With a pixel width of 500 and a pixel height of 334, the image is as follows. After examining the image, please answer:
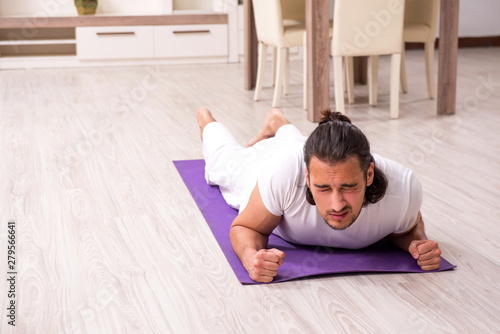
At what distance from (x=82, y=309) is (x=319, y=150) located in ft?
2.27

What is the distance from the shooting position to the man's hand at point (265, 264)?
1.73 m

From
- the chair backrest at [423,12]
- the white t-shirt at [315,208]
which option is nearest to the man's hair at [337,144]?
the white t-shirt at [315,208]

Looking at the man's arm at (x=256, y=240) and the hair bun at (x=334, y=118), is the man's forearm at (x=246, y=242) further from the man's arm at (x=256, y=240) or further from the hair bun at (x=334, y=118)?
the hair bun at (x=334, y=118)

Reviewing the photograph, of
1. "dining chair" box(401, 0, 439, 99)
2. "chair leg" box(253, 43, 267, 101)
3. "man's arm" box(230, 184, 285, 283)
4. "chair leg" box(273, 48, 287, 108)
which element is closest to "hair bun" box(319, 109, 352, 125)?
"man's arm" box(230, 184, 285, 283)

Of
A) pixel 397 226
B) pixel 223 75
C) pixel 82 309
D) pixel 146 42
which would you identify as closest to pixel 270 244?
pixel 397 226

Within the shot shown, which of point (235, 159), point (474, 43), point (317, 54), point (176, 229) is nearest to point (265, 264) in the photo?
point (176, 229)

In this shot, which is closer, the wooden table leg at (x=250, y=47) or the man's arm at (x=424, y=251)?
the man's arm at (x=424, y=251)

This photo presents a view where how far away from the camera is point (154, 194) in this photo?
8.46ft

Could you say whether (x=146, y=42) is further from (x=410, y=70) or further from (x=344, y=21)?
(x=344, y=21)

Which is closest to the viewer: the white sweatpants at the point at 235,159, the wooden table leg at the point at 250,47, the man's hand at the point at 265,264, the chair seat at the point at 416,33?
the man's hand at the point at 265,264

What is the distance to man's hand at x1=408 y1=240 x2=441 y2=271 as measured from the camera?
1808 millimetres

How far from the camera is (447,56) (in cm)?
394

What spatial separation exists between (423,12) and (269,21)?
105 cm

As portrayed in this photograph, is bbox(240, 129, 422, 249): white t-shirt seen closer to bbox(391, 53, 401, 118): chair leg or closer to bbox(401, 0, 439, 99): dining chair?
bbox(391, 53, 401, 118): chair leg
